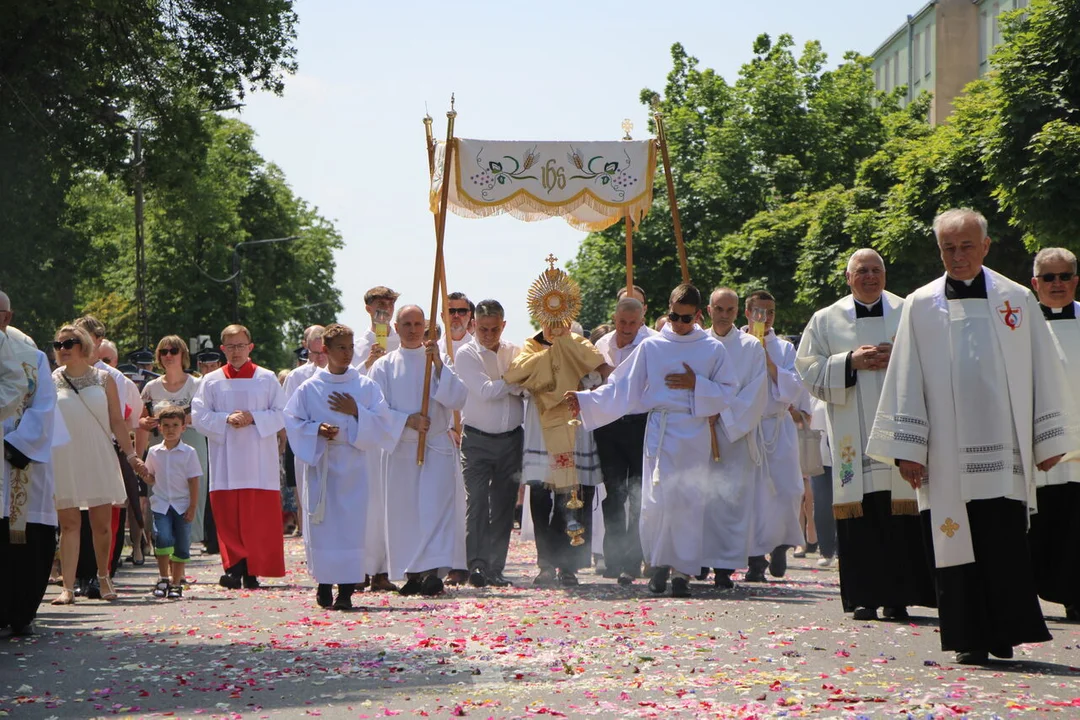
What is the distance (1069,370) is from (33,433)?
644cm

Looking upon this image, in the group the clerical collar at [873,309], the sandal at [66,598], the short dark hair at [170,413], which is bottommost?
the sandal at [66,598]

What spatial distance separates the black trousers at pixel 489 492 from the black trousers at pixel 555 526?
0.72 ft

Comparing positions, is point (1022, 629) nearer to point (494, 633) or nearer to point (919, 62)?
point (494, 633)

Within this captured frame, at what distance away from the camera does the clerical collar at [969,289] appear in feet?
29.1

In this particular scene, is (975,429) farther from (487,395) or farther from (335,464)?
(487,395)

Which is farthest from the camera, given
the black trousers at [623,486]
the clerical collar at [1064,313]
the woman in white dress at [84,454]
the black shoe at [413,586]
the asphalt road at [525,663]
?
the black trousers at [623,486]

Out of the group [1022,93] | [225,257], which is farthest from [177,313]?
[1022,93]

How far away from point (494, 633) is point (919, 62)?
228 ft

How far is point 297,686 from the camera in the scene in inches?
327

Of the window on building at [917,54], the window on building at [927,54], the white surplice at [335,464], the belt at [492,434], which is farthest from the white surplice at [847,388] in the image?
the window on building at [917,54]

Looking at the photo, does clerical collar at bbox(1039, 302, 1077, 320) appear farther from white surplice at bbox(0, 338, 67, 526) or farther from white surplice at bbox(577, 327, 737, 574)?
white surplice at bbox(0, 338, 67, 526)

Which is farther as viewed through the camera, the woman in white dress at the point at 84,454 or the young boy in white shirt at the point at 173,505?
the young boy in white shirt at the point at 173,505

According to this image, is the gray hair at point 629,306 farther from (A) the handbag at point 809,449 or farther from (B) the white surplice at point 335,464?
(A) the handbag at point 809,449

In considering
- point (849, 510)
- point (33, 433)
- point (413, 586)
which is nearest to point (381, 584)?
point (413, 586)
